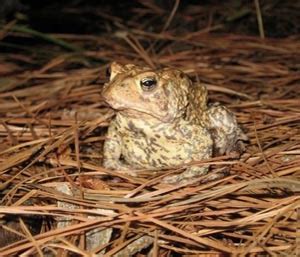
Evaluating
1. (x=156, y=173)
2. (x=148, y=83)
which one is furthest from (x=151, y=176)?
(x=148, y=83)

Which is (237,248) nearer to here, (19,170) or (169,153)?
(169,153)

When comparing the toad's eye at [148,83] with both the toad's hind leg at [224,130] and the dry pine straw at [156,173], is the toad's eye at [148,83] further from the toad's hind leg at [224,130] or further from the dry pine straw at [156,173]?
the toad's hind leg at [224,130]

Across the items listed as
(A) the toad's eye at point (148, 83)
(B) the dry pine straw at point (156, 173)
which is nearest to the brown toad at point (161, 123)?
(A) the toad's eye at point (148, 83)

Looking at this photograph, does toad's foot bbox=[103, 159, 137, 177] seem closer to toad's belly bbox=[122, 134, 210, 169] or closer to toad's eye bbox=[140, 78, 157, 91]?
toad's belly bbox=[122, 134, 210, 169]

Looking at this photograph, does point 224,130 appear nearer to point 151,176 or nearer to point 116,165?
point 151,176

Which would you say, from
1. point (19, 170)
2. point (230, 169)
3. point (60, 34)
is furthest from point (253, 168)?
point (60, 34)

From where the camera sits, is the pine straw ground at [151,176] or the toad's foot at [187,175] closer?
the pine straw ground at [151,176]

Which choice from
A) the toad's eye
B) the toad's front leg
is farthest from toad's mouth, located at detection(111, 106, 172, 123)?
the toad's front leg

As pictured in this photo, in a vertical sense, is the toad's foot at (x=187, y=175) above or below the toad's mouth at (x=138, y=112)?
below
